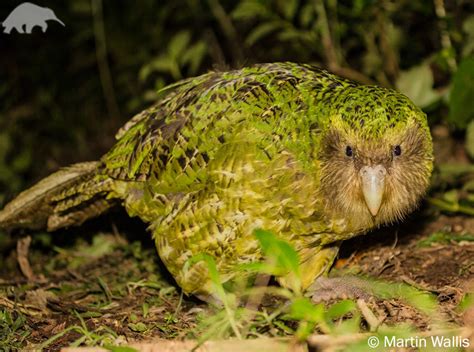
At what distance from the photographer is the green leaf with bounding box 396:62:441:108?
5.10m

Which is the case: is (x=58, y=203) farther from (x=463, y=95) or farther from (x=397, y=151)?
(x=463, y=95)

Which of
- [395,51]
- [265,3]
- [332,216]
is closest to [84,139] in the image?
[265,3]

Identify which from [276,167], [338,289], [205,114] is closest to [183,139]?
[205,114]

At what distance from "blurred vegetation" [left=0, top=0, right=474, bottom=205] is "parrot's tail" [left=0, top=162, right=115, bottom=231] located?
906mm

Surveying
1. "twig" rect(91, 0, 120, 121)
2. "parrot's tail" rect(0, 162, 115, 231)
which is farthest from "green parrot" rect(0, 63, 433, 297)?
"twig" rect(91, 0, 120, 121)

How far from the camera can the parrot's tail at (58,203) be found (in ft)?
14.9

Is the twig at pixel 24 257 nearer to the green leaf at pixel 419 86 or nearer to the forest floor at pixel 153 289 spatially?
the forest floor at pixel 153 289

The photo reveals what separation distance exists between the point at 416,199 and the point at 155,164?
1.38 meters

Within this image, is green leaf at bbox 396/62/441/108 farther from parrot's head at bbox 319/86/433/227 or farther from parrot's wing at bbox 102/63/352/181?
parrot's head at bbox 319/86/433/227

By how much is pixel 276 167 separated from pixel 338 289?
0.82m

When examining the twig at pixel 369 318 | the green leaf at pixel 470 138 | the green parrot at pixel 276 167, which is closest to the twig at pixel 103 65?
the green parrot at pixel 276 167

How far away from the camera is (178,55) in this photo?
20.2 ft

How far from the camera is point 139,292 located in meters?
4.39

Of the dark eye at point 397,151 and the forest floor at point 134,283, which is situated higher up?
the dark eye at point 397,151
